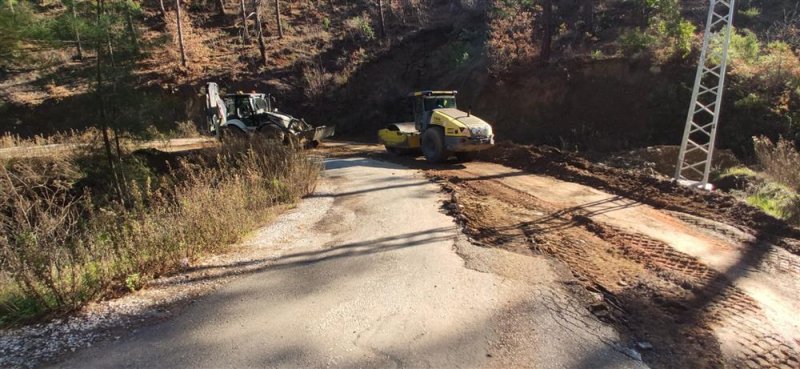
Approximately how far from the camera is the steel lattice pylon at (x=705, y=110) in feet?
30.8

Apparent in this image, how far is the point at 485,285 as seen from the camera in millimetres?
5188

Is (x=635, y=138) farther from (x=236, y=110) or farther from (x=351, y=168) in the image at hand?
(x=236, y=110)

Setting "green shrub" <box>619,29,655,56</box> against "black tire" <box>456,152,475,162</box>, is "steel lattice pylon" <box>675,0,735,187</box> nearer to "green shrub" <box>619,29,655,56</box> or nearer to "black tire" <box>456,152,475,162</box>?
"green shrub" <box>619,29,655,56</box>

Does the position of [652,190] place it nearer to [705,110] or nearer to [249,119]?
[705,110]

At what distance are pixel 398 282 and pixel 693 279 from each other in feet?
11.0

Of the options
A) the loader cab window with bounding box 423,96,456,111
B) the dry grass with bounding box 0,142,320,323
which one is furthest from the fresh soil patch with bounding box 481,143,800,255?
the dry grass with bounding box 0,142,320,323

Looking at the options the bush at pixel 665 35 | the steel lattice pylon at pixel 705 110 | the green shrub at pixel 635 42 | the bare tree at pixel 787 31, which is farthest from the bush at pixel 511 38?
the bare tree at pixel 787 31

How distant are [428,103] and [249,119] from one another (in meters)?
7.31

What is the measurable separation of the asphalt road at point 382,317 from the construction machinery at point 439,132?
650cm

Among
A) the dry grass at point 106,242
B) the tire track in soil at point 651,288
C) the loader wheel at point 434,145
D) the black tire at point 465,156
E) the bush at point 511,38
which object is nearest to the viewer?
the tire track in soil at point 651,288

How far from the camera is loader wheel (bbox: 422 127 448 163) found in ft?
44.8

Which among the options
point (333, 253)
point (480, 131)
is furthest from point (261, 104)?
point (333, 253)

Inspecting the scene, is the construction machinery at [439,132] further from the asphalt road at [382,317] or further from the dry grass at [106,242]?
the asphalt road at [382,317]

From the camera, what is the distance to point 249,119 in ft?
58.5
